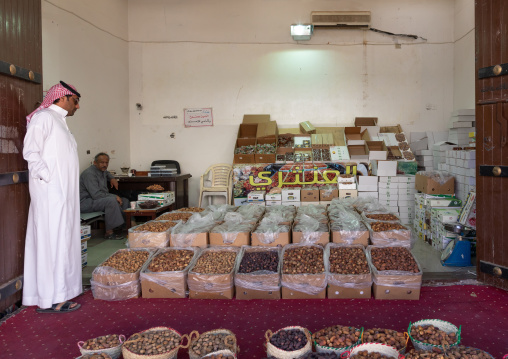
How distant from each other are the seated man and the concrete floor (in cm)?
31

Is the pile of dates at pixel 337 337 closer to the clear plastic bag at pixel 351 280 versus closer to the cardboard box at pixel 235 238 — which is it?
the clear plastic bag at pixel 351 280

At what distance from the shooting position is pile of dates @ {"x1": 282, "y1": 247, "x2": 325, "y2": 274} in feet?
11.6

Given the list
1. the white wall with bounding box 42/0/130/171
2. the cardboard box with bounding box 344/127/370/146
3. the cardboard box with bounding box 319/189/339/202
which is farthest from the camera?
→ the cardboard box with bounding box 344/127/370/146

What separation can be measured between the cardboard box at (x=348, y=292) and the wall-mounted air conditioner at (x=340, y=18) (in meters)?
6.05

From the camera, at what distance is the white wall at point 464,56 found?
7.31 meters

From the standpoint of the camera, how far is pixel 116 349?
235 centimetres

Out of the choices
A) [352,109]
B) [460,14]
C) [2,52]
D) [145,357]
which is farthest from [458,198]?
[2,52]

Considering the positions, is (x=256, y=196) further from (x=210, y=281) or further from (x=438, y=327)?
(x=438, y=327)

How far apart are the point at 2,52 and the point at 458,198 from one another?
5.48 m

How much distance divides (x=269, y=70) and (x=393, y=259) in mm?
5617

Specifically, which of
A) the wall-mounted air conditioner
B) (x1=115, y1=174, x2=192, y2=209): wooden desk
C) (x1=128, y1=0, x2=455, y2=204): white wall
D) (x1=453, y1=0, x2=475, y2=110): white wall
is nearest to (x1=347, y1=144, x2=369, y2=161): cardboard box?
(x1=128, y1=0, x2=455, y2=204): white wall

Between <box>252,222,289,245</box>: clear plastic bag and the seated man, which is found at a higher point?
the seated man

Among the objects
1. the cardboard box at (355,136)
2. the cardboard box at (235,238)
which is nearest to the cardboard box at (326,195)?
the cardboard box at (355,136)

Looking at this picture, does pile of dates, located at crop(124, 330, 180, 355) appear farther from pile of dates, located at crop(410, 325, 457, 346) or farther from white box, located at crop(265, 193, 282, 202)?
white box, located at crop(265, 193, 282, 202)
